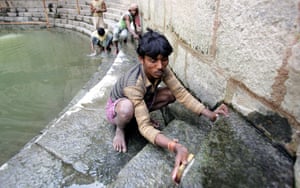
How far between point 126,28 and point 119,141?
13.6 feet

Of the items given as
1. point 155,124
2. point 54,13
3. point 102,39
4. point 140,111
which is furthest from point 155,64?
point 54,13

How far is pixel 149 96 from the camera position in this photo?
2084 mm

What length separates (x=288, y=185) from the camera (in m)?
1.21

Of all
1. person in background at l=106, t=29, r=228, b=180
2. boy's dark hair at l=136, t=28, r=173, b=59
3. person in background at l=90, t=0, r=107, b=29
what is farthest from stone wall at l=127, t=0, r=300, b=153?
person in background at l=90, t=0, r=107, b=29

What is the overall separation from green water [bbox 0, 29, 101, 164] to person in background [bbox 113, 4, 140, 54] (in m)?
0.74

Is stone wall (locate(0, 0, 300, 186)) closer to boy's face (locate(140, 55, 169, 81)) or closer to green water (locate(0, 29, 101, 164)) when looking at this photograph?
boy's face (locate(140, 55, 169, 81))

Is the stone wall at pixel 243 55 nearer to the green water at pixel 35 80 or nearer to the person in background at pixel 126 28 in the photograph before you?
the green water at pixel 35 80

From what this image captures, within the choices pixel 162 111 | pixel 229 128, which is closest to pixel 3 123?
pixel 162 111

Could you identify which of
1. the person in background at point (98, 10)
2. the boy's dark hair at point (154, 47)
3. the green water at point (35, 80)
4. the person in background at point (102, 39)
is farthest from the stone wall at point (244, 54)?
the person in background at point (98, 10)

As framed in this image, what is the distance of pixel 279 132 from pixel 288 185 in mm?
335

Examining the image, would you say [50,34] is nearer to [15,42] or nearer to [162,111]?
[15,42]

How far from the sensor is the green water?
10.6 ft

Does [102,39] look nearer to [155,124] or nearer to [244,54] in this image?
[155,124]

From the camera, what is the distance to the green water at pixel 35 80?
3221 millimetres
